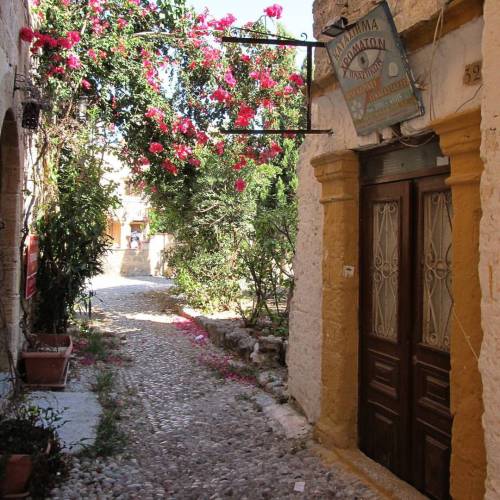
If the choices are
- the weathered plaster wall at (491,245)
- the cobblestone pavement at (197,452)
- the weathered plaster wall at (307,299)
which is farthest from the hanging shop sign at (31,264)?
the weathered plaster wall at (491,245)

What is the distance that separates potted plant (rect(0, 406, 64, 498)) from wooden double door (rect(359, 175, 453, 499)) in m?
2.27

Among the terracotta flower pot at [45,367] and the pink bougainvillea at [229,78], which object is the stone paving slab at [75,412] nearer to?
the terracotta flower pot at [45,367]

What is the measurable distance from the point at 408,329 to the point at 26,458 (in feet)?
8.43

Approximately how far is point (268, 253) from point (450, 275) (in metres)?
5.65

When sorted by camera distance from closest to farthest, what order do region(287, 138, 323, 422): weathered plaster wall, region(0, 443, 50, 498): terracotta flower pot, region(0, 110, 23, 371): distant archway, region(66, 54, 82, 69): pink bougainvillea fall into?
region(0, 443, 50, 498): terracotta flower pot → region(287, 138, 323, 422): weathered plaster wall → region(0, 110, 23, 371): distant archway → region(66, 54, 82, 69): pink bougainvillea

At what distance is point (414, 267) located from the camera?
3770mm

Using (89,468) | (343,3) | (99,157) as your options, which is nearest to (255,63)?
(99,157)

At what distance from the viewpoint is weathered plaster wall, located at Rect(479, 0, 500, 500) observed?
254cm

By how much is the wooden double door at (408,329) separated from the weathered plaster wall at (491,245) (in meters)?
0.84

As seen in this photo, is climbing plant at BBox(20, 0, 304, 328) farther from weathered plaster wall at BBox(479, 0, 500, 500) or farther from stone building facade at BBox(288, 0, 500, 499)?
weathered plaster wall at BBox(479, 0, 500, 500)

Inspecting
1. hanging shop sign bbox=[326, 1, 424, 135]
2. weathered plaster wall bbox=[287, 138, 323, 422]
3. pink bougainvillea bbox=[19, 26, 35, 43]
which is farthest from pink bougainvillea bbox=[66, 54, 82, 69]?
hanging shop sign bbox=[326, 1, 424, 135]

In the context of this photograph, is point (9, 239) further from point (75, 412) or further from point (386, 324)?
point (386, 324)

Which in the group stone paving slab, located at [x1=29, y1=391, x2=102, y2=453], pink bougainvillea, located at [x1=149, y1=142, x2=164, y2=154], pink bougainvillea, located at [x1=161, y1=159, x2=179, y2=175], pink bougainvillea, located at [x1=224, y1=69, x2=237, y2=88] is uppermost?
pink bougainvillea, located at [x1=224, y1=69, x2=237, y2=88]

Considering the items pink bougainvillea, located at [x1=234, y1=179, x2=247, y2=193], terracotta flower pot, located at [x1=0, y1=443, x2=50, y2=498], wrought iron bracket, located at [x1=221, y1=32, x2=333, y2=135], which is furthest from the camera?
pink bougainvillea, located at [x1=234, y1=179, x2=247, y2=193]
